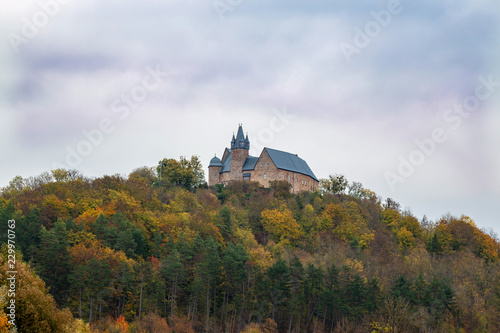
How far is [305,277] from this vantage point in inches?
2625

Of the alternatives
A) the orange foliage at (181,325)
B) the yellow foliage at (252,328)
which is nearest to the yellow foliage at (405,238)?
the yellow foliage at (252,328)

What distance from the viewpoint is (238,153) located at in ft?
359

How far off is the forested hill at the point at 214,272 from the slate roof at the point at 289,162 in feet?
69.9

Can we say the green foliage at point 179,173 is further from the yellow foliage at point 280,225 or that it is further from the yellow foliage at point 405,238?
the yellow foliage at point 405,238

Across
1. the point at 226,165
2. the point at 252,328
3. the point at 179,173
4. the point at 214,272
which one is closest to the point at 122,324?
the point at 214,272

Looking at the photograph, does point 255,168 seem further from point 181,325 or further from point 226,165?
point 181,325

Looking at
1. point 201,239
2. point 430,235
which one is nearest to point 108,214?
point 201,239

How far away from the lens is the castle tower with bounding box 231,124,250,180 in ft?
356

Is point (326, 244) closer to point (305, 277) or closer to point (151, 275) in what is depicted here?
point (305, 277)

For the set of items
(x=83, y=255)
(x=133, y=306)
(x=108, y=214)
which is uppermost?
(x=108, y=214)

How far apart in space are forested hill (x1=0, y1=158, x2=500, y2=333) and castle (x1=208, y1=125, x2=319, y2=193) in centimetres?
1882

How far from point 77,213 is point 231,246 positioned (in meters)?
19.4

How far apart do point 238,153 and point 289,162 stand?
32.2 ft

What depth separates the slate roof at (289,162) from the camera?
109 metres
